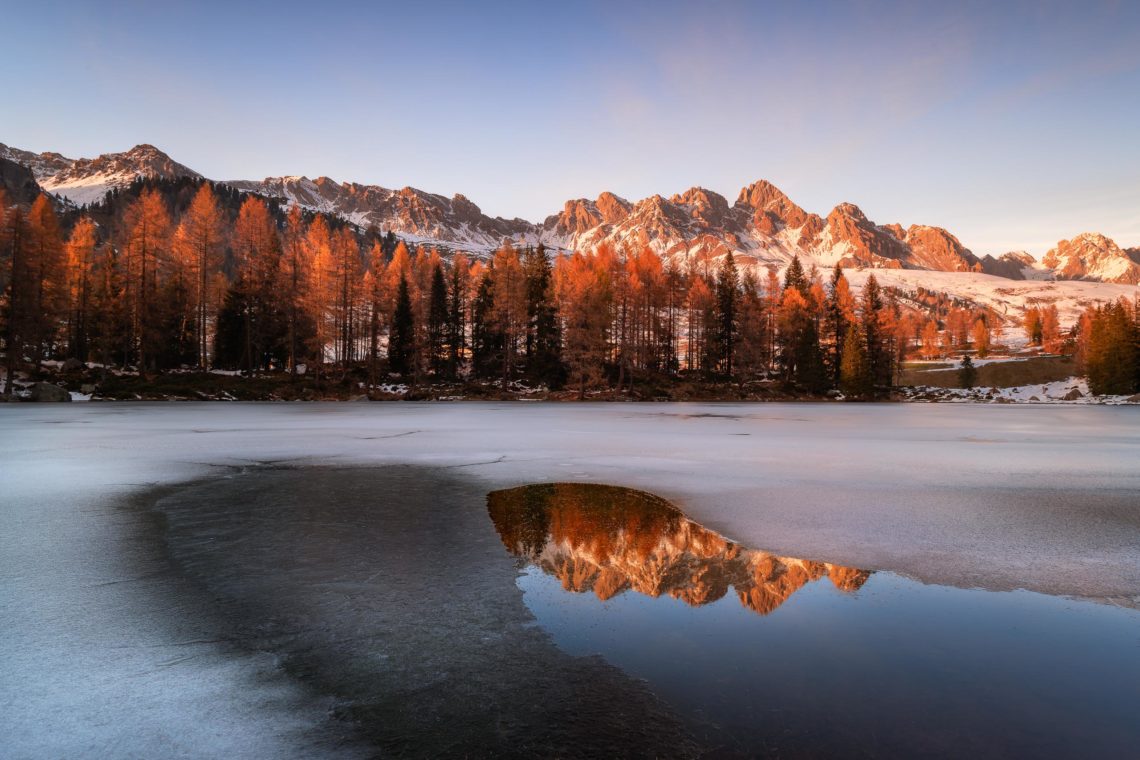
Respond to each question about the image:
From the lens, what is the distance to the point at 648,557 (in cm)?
620

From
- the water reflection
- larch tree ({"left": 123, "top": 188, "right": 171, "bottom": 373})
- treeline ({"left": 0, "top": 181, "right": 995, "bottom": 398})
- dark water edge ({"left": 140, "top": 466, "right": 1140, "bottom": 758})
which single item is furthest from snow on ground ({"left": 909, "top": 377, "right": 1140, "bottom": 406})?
larch tree ({"left": 123, "top": 188, "right": 171, "bottom": 373})

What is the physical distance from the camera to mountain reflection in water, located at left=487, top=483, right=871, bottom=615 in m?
5.39

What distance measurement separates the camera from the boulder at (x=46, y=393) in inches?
1442

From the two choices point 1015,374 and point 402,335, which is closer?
point 402,335

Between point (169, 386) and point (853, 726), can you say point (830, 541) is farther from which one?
point (169, 386)

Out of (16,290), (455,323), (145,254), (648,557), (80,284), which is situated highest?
(145,254)

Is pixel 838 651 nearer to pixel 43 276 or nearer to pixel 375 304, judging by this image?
pixel 375 304

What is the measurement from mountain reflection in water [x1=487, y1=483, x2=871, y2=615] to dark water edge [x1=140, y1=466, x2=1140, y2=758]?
0.12 metres

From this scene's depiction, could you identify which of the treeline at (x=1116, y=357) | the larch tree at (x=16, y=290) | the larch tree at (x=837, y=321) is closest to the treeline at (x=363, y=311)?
the larch tree at (x=16, y=290)

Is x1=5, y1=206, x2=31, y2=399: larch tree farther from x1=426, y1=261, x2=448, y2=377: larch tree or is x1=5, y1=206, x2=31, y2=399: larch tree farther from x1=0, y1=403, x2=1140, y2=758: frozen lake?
x1=0, y1=403, x2=1140, y2=758: frozen lake

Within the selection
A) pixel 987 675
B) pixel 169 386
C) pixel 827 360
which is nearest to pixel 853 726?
pixel 987 675

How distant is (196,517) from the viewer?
7863 millimetres

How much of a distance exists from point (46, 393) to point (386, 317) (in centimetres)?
2880

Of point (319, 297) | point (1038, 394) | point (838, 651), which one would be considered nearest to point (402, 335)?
point (319, 297)
